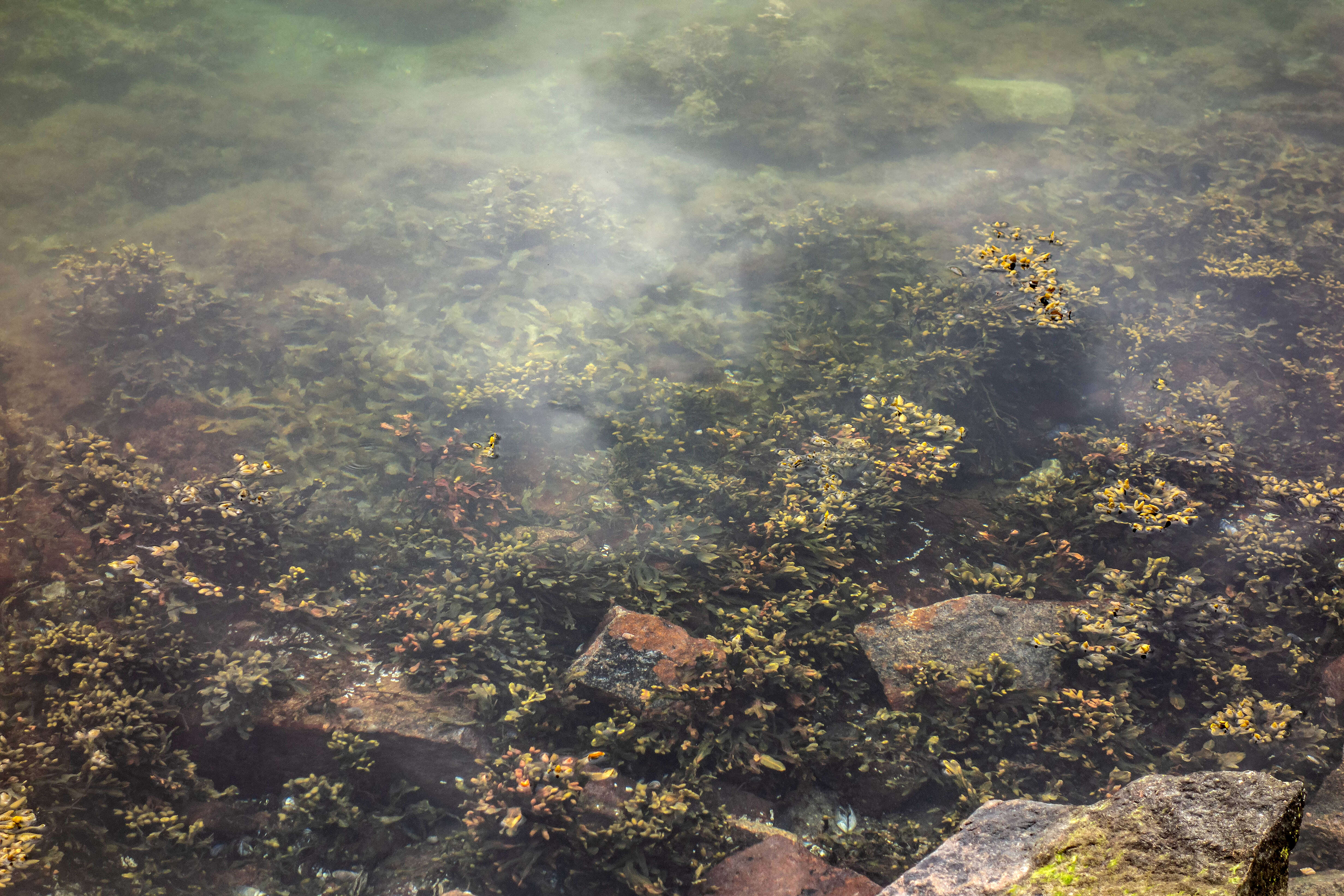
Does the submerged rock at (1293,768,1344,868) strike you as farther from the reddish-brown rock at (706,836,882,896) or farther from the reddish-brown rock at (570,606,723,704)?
the reddish-brown rock at (570,606,723,704)

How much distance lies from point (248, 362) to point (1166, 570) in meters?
7.70

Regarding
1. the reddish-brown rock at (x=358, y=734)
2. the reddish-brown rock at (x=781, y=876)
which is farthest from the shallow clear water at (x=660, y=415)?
the reddish-brown rock at (x=781, y=876)

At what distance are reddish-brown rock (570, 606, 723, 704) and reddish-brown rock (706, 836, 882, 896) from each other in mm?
884

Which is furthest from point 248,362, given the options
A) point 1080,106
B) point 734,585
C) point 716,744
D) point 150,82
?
point 1080,106

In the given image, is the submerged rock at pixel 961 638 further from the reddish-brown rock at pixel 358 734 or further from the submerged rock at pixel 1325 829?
the reddish-brown rock at pixel 358 734

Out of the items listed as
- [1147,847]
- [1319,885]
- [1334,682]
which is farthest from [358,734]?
[1334,682]

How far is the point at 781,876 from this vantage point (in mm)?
2971

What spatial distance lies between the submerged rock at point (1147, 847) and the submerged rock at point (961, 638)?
1.31 meters

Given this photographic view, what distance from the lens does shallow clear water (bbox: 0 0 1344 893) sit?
3471mm

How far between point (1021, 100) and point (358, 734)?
1114cm

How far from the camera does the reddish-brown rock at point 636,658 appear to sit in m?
3.55

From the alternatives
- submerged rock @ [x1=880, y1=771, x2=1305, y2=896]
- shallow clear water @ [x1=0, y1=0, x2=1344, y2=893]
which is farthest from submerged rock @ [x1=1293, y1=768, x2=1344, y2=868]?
submerged rock @ [x1=880, y1=771, x2=1305, y2=896]

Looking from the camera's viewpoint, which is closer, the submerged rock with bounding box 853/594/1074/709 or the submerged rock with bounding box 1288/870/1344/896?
the submerged rock with bounding box 1288/870/1344/896

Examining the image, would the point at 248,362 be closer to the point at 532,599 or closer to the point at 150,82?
the point at 532,599
